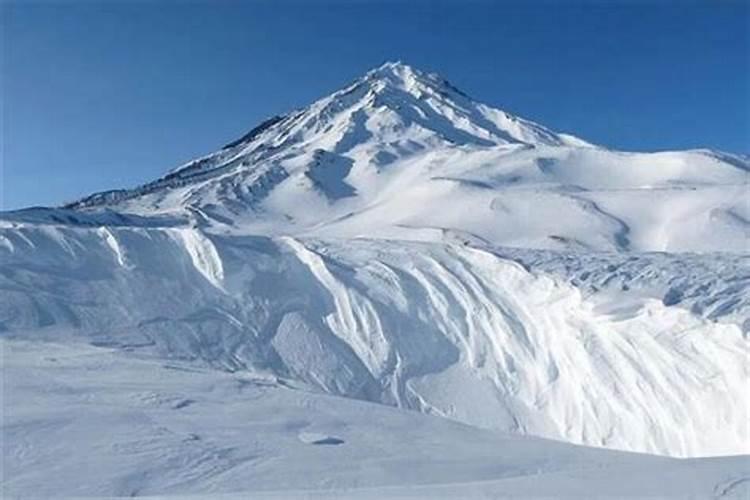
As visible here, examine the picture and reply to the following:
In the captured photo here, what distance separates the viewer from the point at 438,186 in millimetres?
35531

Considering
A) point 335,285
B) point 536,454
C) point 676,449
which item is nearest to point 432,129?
point 335,285

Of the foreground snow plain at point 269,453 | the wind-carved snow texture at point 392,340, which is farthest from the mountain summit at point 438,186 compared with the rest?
the foreground snow plain at point 269,453

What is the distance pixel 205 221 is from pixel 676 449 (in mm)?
23999

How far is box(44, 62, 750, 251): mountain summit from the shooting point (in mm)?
26719

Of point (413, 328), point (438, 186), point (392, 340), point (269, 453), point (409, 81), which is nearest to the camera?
point (269, 453)

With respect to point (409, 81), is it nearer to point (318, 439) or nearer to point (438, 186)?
point (438, 186)

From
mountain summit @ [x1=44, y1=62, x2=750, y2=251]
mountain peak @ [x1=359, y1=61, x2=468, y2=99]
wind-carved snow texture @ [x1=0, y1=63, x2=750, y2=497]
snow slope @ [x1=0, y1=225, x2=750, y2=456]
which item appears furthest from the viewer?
mountain peak @ [x1=359, y1=61, x2=468, y2=99]

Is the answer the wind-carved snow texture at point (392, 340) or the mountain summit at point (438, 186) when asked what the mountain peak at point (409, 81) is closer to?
the mountain summit at point (438, 186)

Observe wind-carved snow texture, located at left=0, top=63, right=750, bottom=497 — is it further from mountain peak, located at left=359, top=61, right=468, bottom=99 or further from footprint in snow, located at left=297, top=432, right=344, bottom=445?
mountain peak, located at left=359, top=61, right=468, bottom=99

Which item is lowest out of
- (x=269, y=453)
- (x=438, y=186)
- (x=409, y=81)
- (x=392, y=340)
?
(x=269, y=453)

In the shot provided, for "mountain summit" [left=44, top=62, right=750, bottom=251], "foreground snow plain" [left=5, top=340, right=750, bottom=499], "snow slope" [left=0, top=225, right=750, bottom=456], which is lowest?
"foreground snow plain" [left=5, top=340, right=750, bottom=499]

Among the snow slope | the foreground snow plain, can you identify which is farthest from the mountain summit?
the foreground snow plain

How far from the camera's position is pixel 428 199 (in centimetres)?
3394

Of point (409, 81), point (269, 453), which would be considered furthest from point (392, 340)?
point (409, 81)
